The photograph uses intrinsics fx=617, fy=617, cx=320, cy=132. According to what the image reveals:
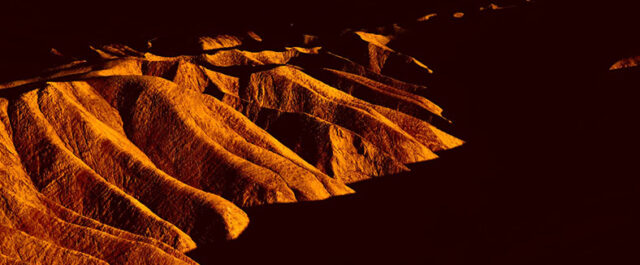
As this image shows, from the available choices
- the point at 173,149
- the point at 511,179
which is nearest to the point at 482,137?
the point at 511,179

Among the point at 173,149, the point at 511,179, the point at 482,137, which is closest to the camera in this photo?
the point at 173,149

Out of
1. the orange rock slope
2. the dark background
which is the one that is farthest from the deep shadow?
the orange rock slope

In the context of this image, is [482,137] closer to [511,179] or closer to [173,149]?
[511,179]

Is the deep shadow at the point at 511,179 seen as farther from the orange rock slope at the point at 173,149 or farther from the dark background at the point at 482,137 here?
the orange rock slope at the point at 173,149

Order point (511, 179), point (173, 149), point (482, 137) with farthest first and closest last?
point (482, 137)
point (511, 179)
point (173, 149)

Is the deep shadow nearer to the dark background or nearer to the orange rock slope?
the dark background

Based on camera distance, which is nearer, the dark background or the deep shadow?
the deep shadow
